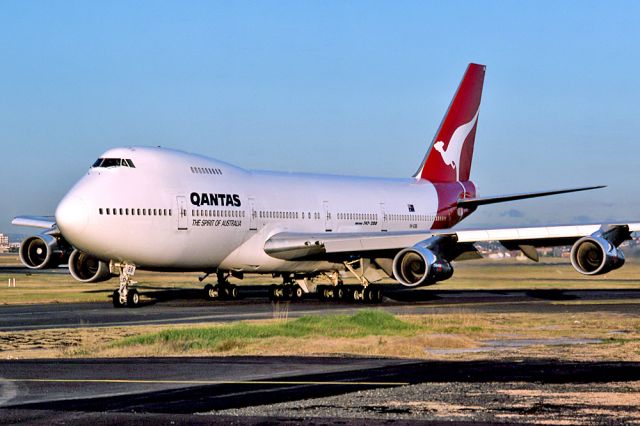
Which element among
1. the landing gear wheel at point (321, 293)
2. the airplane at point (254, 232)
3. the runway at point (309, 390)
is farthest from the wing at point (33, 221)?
the runway at point (309, 390)

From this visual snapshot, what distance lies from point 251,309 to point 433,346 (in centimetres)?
1517

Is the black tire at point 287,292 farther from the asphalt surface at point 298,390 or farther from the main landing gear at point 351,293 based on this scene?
the asphalt surface at point 298,390

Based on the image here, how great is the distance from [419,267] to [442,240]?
1633 millimetres

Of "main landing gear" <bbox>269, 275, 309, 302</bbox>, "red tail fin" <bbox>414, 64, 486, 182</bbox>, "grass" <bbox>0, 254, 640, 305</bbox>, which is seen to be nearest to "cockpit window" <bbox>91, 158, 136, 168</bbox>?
"grass" <bbox>0, 254, 640, 305</bbox>

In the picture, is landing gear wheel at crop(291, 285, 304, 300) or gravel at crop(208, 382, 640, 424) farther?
landing gear wheel at crop(291, 285, 304, 300)

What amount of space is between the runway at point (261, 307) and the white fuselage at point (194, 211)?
1983 mm

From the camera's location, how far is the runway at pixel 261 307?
33344mm

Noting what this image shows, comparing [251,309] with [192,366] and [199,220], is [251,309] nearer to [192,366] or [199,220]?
[199,220]

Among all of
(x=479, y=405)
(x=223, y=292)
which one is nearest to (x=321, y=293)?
(x=223, y=292)

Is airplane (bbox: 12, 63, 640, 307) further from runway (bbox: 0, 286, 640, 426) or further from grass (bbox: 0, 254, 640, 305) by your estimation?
runway (bbox: 0, 286, 640, 426)

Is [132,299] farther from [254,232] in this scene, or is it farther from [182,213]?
[254,232]

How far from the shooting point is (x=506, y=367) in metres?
18.9

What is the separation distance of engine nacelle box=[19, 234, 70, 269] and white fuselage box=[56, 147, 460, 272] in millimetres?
6772

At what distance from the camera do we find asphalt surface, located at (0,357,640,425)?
44.9ft
